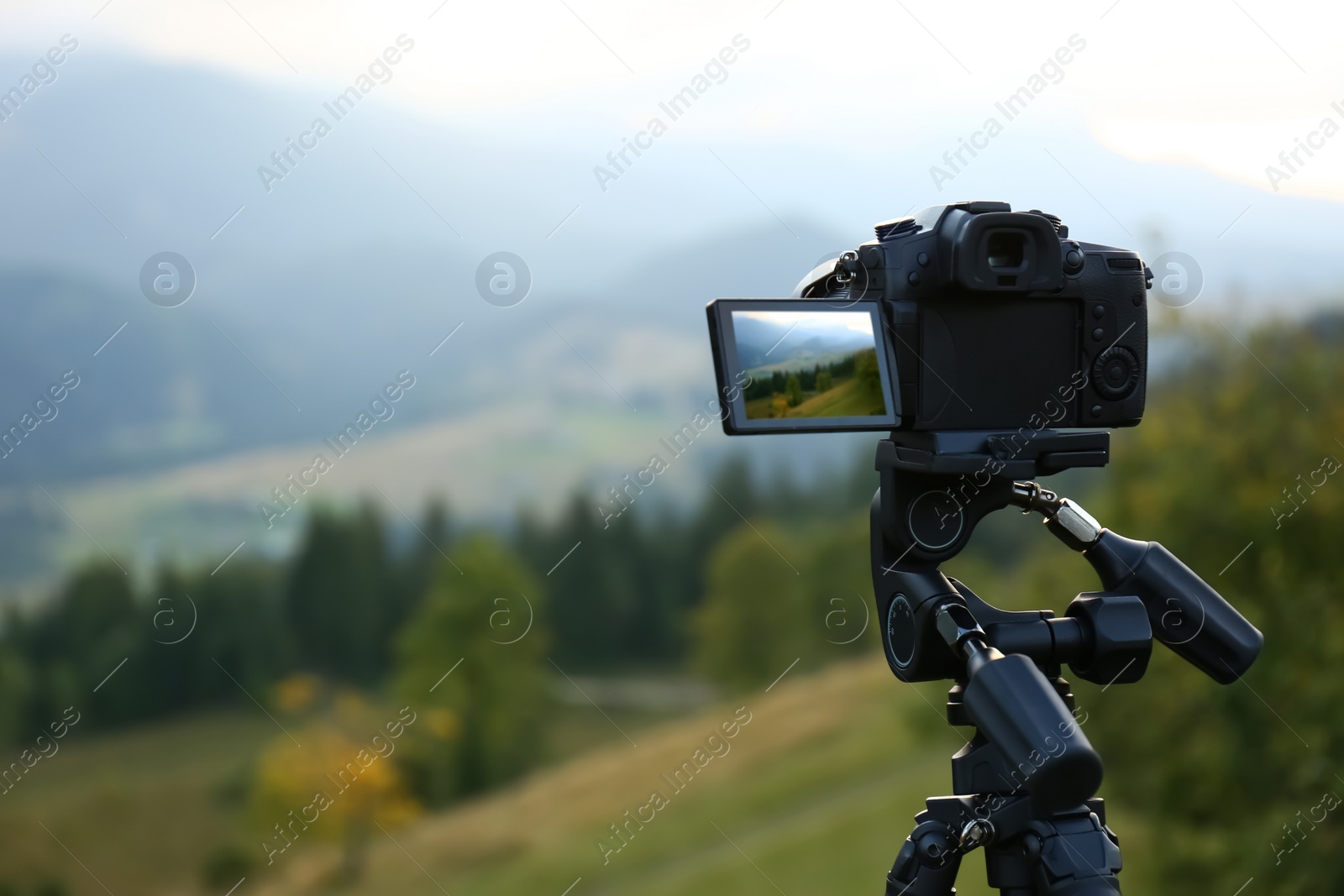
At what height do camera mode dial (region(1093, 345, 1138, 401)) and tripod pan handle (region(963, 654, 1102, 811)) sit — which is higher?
camera mode dial (region(1093, 345, 1138, 401))

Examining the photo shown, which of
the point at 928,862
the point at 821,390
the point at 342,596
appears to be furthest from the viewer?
the point at 342,596

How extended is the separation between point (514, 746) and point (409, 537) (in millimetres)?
1195

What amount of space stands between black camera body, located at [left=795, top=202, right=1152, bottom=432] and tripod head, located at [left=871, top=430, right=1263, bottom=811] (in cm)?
5

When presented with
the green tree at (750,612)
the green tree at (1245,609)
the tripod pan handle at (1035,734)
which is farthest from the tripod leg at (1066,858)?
the green tree at (750,612)

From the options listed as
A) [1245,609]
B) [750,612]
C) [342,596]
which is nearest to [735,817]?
[750,612]

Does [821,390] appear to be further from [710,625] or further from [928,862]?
[710,625]

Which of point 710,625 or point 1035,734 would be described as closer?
point 1035,734

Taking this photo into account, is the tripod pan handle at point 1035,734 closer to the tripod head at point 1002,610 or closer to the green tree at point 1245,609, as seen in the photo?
the tripod head at point 1002,610

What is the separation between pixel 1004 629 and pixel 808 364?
448mm

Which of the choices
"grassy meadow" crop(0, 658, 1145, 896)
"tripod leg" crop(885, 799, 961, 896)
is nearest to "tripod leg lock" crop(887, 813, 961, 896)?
"tripod leg" crop(885, 799, 961, 896)

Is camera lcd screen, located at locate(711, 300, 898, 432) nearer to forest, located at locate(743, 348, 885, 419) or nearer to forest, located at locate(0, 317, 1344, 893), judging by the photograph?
forest, located at locate(743, 348, 885, 419)

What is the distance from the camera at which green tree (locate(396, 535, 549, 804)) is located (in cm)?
473

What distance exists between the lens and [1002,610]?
4.22 ft

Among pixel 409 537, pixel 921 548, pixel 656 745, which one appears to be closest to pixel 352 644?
pixel 409 537
